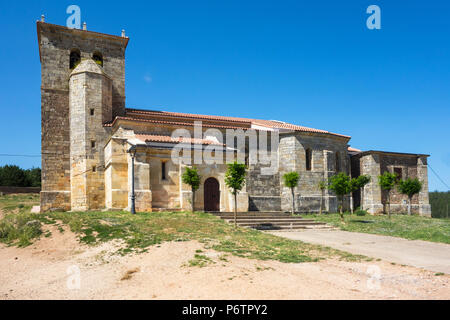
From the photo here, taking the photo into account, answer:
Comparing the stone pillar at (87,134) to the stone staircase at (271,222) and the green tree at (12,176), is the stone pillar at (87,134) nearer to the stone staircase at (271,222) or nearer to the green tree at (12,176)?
the stone staircase at (271,222)

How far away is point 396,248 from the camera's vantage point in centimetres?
1334

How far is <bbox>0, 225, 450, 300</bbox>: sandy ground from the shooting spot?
7.15 metres

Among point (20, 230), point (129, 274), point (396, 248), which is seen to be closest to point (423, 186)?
point (396, 248)

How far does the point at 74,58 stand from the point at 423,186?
30676 mm

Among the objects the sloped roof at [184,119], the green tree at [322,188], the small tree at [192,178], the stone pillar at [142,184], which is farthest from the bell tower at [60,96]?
the green tree at [322,188]

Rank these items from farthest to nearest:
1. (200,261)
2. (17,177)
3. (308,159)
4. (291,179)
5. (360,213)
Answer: (17,177) → (360,213) → (308,159) → (291,179) → (200,261)

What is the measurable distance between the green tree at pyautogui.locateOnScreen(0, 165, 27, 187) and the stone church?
1075 inches

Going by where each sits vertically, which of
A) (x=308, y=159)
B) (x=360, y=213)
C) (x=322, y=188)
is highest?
(x=308, y=159)

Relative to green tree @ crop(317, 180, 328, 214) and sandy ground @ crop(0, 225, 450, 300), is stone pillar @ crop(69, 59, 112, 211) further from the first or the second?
green tree @ crop(317, 180, 328, 214)

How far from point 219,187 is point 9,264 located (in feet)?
42.9

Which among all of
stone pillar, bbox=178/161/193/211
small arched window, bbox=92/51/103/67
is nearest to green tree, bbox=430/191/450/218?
stone pillar, bbox=178/161/193/211

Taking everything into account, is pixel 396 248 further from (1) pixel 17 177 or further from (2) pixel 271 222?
(1) pixel 17 177

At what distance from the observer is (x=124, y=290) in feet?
25.2

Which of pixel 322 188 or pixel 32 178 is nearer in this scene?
pixel 322 188
